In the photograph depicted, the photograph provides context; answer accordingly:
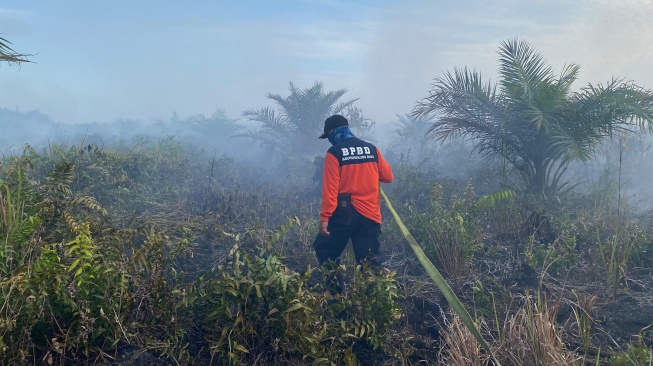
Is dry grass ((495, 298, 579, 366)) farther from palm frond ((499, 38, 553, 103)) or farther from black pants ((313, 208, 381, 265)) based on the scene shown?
palm frond ((499, 38, 553, 103))

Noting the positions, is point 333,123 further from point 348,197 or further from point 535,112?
point 535,112

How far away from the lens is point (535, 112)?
753 centimetres

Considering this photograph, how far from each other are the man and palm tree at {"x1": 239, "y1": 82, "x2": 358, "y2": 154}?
36.7ft

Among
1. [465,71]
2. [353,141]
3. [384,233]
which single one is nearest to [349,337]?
[353,141]

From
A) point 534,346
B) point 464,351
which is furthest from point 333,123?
point 534,346

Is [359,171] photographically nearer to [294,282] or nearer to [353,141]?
[353,141]

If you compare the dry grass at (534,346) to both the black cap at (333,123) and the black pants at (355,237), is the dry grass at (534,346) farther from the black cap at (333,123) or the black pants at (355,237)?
the black cap at (333,123)

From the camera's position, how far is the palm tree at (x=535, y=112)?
7.47 meters

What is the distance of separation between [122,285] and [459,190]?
25.2ft

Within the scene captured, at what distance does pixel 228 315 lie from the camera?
10.4 ft

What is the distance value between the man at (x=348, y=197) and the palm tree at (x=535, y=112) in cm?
402

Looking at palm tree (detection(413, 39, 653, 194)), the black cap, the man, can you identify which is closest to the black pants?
the man

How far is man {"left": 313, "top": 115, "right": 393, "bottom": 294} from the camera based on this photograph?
14.8 ft

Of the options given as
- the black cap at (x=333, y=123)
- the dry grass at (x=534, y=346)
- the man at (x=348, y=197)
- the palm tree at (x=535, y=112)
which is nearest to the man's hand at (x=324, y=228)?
the man at (x=348, y=197)
